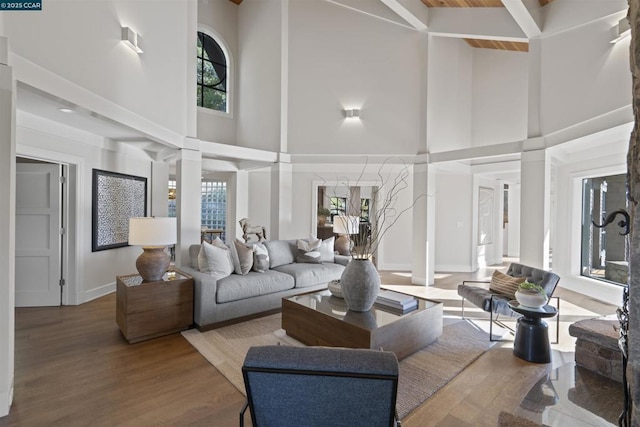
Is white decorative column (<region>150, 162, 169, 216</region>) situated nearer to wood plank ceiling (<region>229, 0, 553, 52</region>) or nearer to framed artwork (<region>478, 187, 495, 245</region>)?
wood plank ceiling (<region>229, 0, 553, 52</region>)

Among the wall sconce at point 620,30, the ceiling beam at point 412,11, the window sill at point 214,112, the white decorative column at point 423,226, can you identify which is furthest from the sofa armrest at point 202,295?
the wall sconce at point 620,30

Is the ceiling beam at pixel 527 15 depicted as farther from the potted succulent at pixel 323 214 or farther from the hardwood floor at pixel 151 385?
the potted succulent at pixel 323 214

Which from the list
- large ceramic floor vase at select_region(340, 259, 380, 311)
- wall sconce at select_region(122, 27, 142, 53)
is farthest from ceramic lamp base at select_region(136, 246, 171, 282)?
wall sconce at select_region(122, 27, 142, 53)

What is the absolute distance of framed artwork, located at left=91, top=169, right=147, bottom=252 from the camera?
4688 mm

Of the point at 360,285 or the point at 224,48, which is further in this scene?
the point at 224,48

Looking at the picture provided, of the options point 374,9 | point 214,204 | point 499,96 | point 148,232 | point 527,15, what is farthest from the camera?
point 214,204

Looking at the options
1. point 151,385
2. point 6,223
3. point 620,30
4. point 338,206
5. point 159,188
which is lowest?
point 151,385

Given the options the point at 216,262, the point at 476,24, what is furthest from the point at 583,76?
the point at 216,262

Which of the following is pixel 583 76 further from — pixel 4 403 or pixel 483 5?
pixel 4 403

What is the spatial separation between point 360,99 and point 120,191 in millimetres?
4645

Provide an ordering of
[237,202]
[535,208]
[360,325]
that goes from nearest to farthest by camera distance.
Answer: [360,325]
[535,208]
[237,202]

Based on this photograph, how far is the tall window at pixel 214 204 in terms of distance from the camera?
8648 millimetres

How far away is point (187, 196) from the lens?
16.0ft

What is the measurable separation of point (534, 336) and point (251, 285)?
301 centimetres
